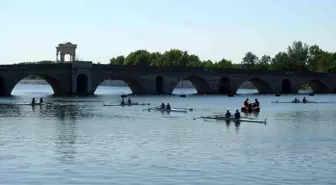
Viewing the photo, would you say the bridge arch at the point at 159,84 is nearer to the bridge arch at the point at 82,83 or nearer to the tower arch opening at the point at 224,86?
the tower arch opening at the point at 224,86

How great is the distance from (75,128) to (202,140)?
38.6 feet

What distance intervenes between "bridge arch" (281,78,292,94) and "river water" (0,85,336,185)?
8536 centimetres

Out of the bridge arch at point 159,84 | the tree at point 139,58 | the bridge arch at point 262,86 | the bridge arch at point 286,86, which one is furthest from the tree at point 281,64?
the bridge arch at point 159,84

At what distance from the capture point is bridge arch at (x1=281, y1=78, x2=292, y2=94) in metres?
142

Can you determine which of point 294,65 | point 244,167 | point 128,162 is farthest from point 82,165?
point 294,65

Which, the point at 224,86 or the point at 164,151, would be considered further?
the point at 224,86

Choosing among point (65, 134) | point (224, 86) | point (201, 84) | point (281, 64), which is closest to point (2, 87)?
point (201, 84)

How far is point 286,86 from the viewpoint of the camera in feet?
468

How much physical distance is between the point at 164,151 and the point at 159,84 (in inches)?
3401

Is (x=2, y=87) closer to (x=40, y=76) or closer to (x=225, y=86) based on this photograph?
(x=40, y=76)

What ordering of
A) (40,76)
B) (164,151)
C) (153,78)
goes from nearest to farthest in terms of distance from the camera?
1. (164,151)
2. (40,76)
3. (153,78)

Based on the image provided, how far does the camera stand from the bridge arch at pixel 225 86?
130125mm

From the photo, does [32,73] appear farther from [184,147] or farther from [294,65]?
[294,65]

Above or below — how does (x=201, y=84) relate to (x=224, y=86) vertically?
above
